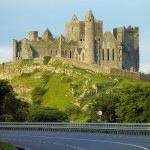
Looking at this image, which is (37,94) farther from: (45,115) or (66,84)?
(45,115)

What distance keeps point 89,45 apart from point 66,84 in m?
13.1

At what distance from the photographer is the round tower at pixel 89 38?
488 feet

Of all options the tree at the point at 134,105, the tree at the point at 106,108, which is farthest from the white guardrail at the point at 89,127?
A: the tree at the point at 106,108

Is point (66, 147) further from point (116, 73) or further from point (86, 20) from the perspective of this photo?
point (86, 20)

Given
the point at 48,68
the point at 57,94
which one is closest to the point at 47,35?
the point at 48,68

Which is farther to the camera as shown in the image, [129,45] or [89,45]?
[129,45]

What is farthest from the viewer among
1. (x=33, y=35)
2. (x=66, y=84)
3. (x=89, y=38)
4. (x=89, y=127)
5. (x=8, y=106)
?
(x=33, y=35)

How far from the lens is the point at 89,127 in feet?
190

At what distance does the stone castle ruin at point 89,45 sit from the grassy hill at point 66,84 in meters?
5.96

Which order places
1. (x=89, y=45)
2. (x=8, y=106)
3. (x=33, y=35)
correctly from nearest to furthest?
1. (x=8, y=106)
2. (x=89, y=45)
3. (x=33, y=35)

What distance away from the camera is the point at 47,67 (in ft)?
497

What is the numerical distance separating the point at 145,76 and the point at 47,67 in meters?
22.3

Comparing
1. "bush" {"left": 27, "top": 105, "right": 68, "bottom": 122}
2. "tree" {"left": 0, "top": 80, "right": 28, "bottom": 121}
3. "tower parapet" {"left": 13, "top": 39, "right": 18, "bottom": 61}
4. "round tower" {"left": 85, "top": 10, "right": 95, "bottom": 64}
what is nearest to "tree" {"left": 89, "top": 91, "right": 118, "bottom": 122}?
"tree" {"left": 0, "top": 80, "right": 28, "bottom": 121}

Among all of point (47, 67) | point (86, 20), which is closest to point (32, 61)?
point (47, 67)
